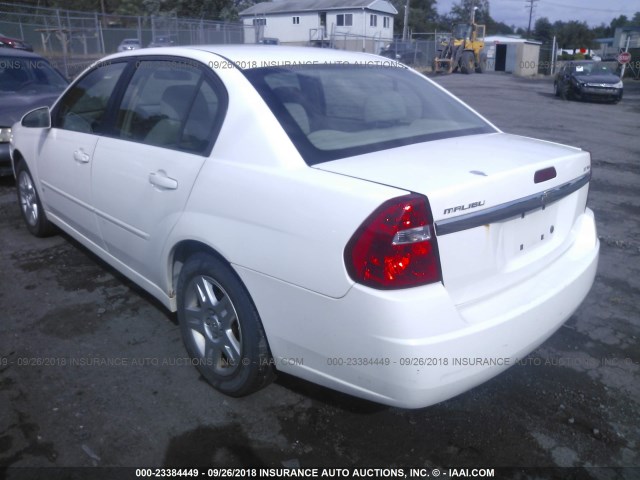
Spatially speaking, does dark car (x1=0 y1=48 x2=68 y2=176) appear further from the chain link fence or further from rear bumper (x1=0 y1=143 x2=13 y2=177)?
the chain link fence

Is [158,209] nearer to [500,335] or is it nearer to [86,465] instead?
[86,465]

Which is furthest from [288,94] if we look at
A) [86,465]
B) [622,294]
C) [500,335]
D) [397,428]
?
[622,294]

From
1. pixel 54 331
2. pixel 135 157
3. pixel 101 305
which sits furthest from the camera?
pixel 101 305

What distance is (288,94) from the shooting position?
9.25 ft

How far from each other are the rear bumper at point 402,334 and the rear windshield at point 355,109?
0.65 meters

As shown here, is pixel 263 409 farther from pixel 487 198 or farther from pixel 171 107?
pixel 171 107

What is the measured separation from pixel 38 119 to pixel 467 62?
32700 millimetres

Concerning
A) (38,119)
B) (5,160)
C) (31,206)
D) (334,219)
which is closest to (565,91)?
(5,160)

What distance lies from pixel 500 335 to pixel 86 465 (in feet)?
6.00

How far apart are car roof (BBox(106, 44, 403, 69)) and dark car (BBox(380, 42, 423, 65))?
32856mm

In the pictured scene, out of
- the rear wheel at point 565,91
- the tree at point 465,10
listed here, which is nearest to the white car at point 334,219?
the rear wheel at point 565,91

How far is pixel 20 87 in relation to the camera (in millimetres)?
7824

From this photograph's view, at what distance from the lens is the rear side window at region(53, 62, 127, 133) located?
3801 millimetres

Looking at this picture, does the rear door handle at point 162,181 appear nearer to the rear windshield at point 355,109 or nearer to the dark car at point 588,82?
the rear windshield at point 355,109
